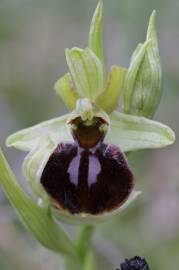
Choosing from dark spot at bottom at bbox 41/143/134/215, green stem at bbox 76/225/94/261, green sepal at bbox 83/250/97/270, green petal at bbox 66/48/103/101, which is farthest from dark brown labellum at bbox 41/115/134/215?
green sepal at bbox 83/250/97/270

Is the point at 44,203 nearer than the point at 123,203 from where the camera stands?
No

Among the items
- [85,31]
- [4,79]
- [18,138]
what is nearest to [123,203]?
[18,138]

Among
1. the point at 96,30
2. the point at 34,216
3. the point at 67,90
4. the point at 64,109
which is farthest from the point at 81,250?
the point at 64,109

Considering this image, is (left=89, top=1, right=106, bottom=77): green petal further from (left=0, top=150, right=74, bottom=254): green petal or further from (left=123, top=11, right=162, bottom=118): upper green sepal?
(left=0, top=150, right=74, bottom=254): green petal

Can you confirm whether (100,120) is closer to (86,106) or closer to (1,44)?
(86,106)

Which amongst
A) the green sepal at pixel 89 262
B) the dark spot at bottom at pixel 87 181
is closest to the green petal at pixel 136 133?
the dark spot at bottom at pixel 87 181

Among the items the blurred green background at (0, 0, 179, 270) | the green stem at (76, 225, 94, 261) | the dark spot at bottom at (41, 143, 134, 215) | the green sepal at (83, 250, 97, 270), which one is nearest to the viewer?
the dark spot at bottom at (41, 143, 134, 215)

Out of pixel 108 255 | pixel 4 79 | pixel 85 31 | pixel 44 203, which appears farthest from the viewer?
pixel 85 31
